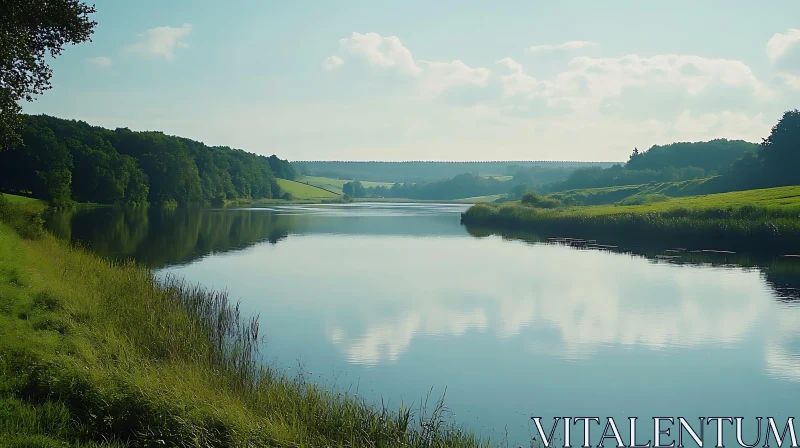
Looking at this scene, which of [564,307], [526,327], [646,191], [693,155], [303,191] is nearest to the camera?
[526,327]

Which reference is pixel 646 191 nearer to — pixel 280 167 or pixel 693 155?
pixel 693 155

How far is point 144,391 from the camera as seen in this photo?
340 inches

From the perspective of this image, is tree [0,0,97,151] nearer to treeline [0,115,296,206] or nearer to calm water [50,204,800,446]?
calm water [50,204,800,446]

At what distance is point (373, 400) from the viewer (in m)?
11.4

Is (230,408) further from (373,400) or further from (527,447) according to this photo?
(527,447)

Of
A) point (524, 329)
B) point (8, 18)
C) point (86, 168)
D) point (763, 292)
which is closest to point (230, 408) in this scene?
point (524, 329)

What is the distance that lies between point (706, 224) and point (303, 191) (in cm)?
13514

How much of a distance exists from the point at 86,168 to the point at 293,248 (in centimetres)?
5226

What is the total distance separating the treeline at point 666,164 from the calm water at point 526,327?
92801mm

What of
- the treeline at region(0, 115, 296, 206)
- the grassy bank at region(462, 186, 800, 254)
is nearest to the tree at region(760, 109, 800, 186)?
the grassy bank at region(462, 186, 800, 254)

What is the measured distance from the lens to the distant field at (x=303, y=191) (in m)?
162

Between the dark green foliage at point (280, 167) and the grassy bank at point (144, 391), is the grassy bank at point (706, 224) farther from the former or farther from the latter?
the dark green foliage at point (280, 167)

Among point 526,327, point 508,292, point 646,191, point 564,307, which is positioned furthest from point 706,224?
point 646,191

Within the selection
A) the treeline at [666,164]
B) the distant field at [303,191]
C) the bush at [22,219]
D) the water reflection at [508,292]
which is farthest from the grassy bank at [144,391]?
the distant field at [303,191]
